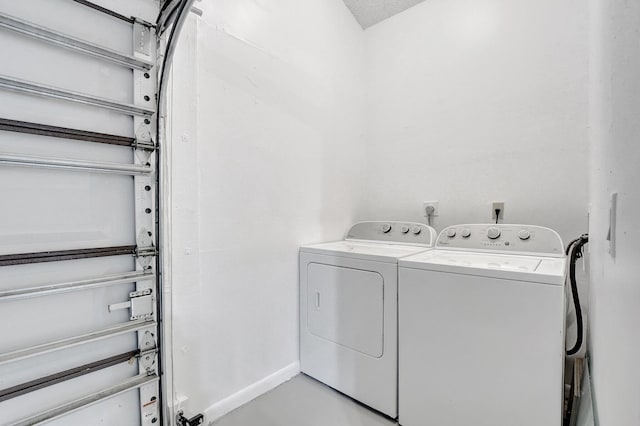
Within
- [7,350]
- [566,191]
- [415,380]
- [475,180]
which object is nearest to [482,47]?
[475,180]

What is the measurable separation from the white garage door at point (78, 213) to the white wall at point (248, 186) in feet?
0.58

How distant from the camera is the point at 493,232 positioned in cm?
169

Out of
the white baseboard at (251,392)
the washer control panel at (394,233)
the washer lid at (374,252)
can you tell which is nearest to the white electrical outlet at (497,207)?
the washer control panel at (394,233)

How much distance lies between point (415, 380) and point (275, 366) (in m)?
0.84

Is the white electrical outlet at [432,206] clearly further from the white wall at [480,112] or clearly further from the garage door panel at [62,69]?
the garage door panel at [62,69]

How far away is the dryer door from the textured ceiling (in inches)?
84.2

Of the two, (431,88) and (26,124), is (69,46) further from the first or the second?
(431,88)

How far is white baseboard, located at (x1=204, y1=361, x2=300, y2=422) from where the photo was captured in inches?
58.5

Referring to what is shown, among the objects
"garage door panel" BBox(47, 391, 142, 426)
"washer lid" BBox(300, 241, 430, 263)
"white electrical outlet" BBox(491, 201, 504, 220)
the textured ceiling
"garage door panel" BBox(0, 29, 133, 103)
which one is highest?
the textured ceiling

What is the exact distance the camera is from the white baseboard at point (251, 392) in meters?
1.49

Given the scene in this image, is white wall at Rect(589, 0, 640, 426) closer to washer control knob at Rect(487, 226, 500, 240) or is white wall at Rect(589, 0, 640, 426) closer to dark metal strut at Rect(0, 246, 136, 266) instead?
washer control knob at Rect(487, 226, 500, 240)

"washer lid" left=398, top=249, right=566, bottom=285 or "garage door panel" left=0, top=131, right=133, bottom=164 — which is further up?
"garage door panel" left=0, top=131, right=133, bottom=164

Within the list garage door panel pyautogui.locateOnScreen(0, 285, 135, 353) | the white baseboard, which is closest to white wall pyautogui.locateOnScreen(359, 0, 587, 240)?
the white baseboard

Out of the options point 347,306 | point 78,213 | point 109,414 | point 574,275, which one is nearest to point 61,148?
point 78,213
